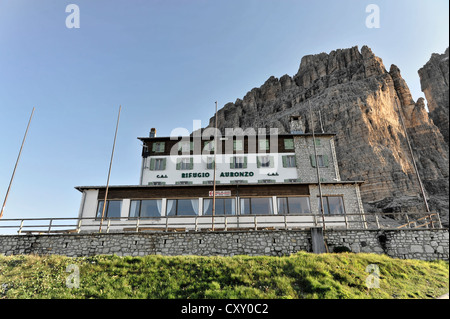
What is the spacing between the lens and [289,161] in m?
32.5

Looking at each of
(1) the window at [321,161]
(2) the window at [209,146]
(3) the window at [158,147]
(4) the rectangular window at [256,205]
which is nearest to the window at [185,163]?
(2) the window at [209,146]

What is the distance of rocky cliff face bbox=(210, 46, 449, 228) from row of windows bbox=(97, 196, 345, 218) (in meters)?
38.7

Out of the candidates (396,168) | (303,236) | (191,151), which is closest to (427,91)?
(396,168)

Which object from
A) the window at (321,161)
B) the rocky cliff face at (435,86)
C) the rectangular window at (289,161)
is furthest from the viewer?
the rocky cliff face at (435,86)

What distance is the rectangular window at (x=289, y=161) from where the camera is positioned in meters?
32.3

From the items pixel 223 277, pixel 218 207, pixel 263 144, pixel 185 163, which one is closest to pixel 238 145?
pixel 263 144

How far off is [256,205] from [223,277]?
39.0 feet

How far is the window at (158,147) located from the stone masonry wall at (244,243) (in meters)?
16.6

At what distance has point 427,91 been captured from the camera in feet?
357

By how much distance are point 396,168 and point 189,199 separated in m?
62.2

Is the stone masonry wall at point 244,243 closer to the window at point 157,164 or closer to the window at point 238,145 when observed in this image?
the window at point 157,164

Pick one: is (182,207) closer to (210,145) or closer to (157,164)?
(157,164)
